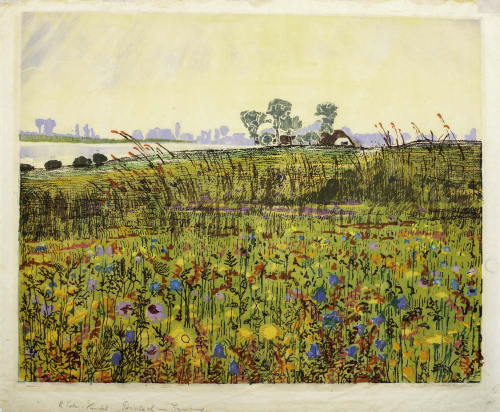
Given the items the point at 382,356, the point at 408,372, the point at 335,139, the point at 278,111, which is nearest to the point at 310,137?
the point at 335,139

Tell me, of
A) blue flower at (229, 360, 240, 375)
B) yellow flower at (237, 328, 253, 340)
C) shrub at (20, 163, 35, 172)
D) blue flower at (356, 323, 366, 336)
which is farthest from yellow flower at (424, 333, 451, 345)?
shrub at (20, 163, 35, 172)

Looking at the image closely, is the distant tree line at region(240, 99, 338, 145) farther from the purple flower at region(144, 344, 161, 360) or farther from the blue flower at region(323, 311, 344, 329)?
the purple flower at region(144, 344, 161, 360)

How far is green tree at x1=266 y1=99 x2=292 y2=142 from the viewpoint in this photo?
8.20 feet

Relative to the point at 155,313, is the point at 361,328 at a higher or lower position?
lower

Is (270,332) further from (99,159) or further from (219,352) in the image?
(99,159)

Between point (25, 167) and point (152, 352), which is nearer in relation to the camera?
point (152, 352)

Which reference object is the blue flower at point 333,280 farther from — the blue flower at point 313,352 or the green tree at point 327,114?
the green tree at point 327,114

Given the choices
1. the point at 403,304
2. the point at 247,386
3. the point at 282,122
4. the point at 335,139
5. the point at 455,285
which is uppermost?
the point at 282,122

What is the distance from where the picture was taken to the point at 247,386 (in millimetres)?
2426

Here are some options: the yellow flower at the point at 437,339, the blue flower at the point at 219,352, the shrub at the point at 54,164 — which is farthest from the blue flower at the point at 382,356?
the shrub at the point at 54,164

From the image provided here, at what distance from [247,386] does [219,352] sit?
305mm

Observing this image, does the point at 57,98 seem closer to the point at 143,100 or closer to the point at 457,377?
the point at 143,100

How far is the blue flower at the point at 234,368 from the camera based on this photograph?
7.95 ft

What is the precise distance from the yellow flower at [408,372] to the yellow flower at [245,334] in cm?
110
